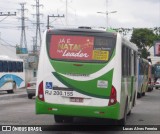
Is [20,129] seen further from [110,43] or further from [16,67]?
[16,67]

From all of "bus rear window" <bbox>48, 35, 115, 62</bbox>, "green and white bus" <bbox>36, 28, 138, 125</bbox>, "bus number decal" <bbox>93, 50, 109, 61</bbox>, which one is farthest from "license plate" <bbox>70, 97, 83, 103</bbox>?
"bus number decal" <bbox>93, 50, 109, 61</bbox>

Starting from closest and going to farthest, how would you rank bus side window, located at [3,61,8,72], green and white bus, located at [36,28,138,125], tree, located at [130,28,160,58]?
green and white bus, located at [36,28,138,125]
bus side window, located at [3,61,8,72]
tree, located at [130,28,160,58]

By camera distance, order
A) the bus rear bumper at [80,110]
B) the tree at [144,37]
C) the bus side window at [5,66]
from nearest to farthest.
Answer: the bus rear bumper at [80,110]
the bus side window at [5,66]
the tree at [144,37]

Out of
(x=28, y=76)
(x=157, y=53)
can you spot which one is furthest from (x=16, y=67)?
(x=157, y=53)

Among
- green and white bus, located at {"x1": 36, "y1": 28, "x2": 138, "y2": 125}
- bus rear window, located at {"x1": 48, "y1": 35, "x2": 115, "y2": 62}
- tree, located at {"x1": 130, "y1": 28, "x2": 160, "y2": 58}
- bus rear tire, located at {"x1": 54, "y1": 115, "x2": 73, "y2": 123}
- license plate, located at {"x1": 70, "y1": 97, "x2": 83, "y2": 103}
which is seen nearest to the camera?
green and white bus, located at {"x1": 36, "y1": 28, "x2": 138, "y2": 125}

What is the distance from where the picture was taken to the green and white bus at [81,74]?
45.8 ft

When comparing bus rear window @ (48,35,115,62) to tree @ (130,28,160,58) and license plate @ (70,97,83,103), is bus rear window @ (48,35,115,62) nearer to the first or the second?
license plate @ (70,97,83,103)

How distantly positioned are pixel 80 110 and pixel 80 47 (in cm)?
181

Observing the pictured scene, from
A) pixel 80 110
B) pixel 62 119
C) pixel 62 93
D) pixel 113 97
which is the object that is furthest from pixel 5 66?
pixel 113 97

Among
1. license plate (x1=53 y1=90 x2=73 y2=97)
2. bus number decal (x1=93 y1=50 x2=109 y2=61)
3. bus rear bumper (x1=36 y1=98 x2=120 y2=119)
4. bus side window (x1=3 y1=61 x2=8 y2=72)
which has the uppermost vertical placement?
bus number decal (x1=93 y1=50 x2=109 y2=61)

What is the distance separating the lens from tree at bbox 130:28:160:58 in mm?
83394

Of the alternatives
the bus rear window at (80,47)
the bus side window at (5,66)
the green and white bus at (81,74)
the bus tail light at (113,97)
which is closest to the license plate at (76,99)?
the green and white bus at (81,74)

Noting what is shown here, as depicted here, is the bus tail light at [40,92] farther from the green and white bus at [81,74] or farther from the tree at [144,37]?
the tree at [144,37]

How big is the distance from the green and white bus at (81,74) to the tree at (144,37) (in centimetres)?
6873
